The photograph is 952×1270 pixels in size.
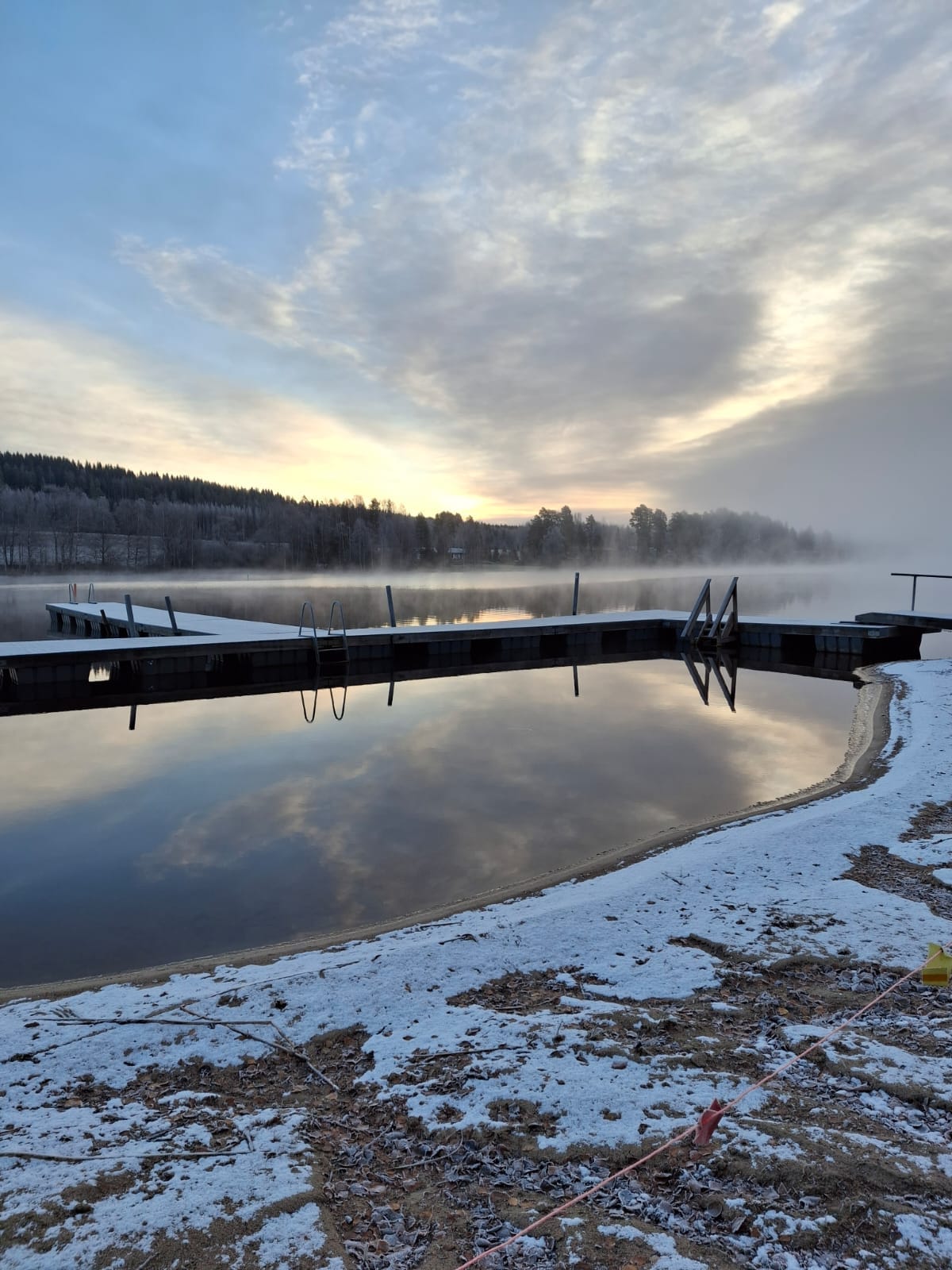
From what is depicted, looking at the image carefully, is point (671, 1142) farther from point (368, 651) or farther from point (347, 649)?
point (368, 651)

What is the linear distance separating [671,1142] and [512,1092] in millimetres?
650

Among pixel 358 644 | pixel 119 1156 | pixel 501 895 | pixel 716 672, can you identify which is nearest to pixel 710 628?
pixel 716 672

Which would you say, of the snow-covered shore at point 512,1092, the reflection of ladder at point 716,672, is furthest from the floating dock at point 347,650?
the snow-covered shore at point 512,1092

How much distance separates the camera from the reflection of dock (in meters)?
14.3

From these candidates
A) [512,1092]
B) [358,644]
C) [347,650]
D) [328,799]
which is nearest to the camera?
[512,1092]

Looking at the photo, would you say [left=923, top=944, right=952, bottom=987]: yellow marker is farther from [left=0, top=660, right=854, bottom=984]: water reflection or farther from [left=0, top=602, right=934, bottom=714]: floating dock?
[left=0, top=602, right=934, bottom=714]: floating dock

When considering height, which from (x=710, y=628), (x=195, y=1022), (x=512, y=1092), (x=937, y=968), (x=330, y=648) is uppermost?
(x=710, y=628)

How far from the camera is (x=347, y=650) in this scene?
17078mm

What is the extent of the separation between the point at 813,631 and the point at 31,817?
61.1ft

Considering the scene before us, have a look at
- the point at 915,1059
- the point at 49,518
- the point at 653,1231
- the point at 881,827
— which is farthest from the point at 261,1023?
the point at 49,518

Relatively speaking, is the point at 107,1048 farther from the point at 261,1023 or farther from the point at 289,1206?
the point at 289,1206

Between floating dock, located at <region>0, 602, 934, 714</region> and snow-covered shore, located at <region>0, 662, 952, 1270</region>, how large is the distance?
37.1ft

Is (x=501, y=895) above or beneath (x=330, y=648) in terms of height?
beneath

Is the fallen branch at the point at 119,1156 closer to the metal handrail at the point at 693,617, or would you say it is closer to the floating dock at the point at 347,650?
the floating dock at the point at 347,650
